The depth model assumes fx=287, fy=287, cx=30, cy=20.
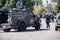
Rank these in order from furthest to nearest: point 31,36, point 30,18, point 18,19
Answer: point 30,18
point 18,19
point 31,36

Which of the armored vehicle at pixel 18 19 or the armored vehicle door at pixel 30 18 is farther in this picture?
the armored vehicle door at pixel 30 18

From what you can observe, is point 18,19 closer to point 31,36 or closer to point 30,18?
point 30,18

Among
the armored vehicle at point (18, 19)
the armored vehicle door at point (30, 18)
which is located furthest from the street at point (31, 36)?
the armored vehicle door at point (30, 18)

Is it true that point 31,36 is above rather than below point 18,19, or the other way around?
below

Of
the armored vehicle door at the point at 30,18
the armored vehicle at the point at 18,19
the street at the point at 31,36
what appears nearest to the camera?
the street at the point at 31,36

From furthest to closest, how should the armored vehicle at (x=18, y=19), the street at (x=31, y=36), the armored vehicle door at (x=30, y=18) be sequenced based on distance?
the armored vehicle door at (x=30, y=18) → the armored vehicle at (x=18, y=19) → the street at (x=31, y=36)

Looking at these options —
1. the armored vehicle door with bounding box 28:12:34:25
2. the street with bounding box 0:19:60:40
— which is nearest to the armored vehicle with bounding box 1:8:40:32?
the armored vehicle door with bounding box 28:12:34:25

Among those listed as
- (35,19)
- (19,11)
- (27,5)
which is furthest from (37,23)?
(27,5)

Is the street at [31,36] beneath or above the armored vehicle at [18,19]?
beneath

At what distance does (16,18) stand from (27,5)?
3829 cm

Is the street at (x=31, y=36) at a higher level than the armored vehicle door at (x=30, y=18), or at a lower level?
lower

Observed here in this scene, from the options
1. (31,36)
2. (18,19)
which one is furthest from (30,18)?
(31,36)

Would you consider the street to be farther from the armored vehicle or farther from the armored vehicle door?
the armored vehicle door

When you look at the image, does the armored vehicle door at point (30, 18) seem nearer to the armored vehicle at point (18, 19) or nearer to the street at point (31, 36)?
the armored vehicle at point (18, 19)
